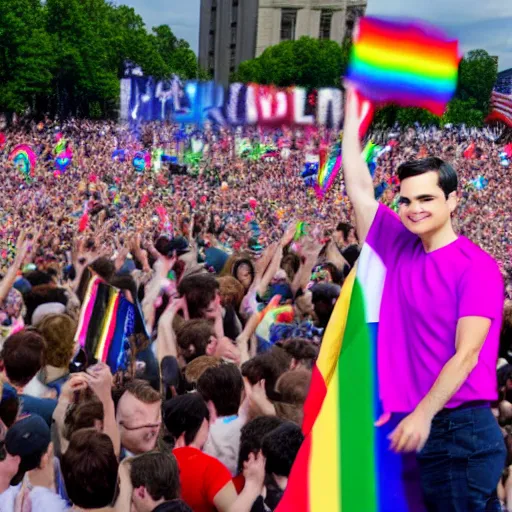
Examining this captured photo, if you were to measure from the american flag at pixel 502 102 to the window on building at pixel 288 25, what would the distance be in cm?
240

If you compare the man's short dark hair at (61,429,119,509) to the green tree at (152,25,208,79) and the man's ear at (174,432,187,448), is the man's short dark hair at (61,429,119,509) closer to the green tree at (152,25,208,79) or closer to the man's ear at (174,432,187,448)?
the man's ear at (174,432,187,448)

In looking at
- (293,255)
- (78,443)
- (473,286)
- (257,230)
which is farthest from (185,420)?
(257,230)

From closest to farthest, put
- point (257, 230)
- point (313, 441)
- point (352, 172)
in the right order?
1. point (313, 441)
2. point (352, 172)
3. point (257, 230)

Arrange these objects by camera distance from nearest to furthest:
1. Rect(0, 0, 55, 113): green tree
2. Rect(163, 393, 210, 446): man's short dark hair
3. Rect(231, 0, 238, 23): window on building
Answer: Rect(163, 393, 210, 446): man's short dark hair < Rect(231, 0, 238, 23): window on building < Rect(0, 0, 55, 113): green tree

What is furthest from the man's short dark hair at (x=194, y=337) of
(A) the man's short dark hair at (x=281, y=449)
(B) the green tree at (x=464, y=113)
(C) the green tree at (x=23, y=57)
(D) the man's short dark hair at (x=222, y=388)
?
(C) the green tree at (x=23, y=57)

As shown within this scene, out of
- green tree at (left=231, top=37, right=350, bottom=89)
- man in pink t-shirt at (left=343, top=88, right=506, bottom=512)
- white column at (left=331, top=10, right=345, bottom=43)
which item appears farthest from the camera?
green tree at (left=231, top=37, right=350, bottom=89)

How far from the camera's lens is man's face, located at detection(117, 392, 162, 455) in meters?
3.06

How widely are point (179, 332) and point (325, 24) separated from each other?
5453 mm

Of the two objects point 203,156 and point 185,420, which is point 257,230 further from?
point 185,420

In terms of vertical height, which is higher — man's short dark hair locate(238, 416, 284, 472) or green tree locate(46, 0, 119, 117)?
green tree locate(46, 0, 119, 117)

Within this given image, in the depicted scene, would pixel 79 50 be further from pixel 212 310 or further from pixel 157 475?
pixel 157 475

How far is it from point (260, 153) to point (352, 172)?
24.8 ft

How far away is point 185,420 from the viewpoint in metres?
3.05

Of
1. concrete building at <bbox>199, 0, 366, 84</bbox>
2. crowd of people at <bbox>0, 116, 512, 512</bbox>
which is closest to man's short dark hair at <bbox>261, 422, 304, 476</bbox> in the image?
crowd of people at <bbox>0, 116, 512, 512</bbox>
